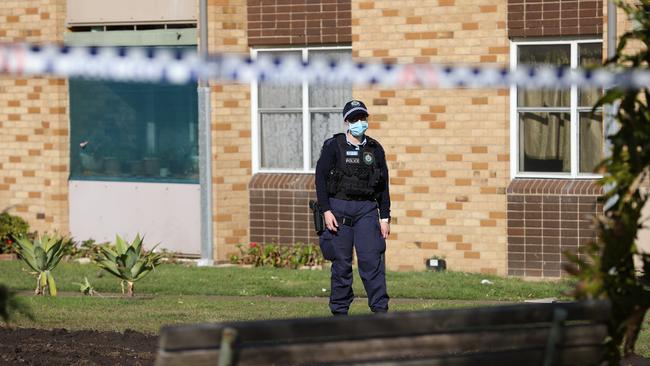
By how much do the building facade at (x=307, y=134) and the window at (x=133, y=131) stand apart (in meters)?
0.02

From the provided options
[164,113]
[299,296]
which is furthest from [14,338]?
[164,113]

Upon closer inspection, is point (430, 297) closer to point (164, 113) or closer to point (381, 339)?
point (164, 113)

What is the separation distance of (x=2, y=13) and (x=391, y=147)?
622 centimetres

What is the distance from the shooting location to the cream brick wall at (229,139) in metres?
18.7

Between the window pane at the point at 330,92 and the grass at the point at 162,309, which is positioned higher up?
the window pane at the point at 330,92

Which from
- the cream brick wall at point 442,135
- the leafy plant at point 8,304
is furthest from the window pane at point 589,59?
the leafy plant at point 8,304

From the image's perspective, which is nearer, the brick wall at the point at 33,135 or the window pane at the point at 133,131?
the window pane at the point at 133,131

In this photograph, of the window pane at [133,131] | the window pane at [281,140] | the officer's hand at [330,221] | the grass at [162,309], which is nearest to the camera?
the officer's hand at [330,221]

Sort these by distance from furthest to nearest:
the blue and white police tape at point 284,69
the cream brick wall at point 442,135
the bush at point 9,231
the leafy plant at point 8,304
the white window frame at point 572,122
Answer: the bush at point 9,231 < the cream brick wall at point 442,135 < the white window frame at point 572,122 < the blue and white police tape at point 284,69 < the leafy plant at point 8,304

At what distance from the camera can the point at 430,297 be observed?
591 inches

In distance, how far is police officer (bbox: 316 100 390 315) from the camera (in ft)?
37.8

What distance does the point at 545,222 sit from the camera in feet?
56.2

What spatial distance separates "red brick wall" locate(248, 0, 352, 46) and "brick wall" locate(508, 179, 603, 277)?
309 cm

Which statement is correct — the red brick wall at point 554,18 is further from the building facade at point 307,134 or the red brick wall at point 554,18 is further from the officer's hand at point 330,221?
the officer's hand at point 330,221
